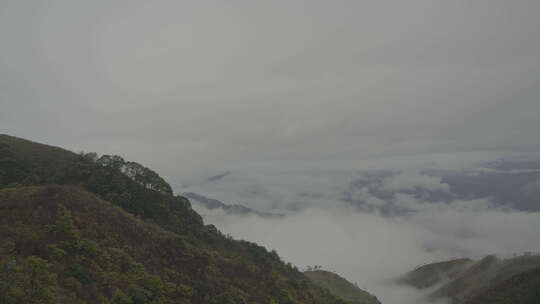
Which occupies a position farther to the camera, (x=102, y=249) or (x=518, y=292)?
(x=518, y=292)

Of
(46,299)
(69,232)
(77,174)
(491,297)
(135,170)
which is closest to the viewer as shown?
(46,299)

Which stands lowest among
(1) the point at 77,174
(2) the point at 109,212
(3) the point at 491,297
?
(3) the point at 491,297

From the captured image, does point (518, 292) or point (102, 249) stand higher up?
point (102, 249)

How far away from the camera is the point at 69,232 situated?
34.2 m

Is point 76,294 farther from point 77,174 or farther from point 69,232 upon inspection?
point 77,174

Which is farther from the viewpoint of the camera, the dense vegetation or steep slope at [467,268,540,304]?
steep slope at [467,268,540,304]

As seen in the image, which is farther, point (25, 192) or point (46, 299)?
point (25, 192)

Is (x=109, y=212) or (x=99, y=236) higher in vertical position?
(x=109, y=212)

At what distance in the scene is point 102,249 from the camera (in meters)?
35.8

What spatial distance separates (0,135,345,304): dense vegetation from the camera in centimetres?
2684

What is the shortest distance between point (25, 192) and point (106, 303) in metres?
23.2

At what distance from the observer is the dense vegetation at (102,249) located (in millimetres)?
26844

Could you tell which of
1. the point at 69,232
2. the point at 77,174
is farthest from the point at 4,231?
the point at 77,174

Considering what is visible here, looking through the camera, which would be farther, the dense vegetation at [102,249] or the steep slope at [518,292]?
the steep slope at [518,292]
